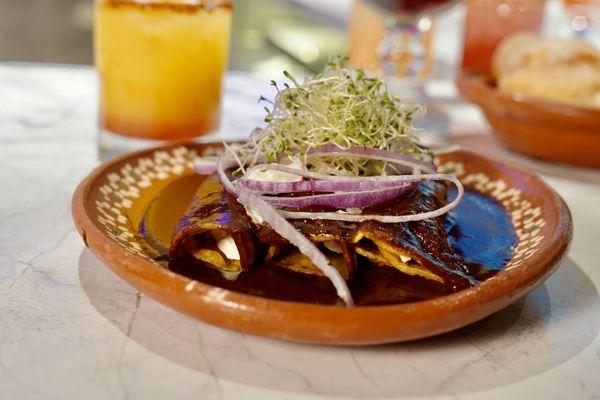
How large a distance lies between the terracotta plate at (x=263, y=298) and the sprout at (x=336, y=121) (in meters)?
0.23

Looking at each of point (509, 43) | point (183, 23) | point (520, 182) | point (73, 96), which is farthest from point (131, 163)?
point (509, 43)

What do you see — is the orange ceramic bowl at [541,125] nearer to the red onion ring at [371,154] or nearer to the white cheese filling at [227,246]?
the red onion ring at [371,154]

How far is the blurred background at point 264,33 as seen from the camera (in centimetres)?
367

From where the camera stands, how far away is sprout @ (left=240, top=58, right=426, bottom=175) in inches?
50.5

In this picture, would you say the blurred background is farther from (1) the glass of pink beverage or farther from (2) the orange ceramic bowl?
(2) the orange ceramic bowl

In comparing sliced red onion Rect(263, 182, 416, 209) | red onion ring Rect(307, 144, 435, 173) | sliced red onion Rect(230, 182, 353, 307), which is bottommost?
sliced red onion Rect(230, 182, 353, 307)

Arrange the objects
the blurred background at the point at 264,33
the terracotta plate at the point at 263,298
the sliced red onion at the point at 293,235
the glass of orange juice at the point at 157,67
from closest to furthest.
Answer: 1. the terracotta plate at the point at 263,298
2. the sliced red onion at the point at 293,235
3. the glass of orange juice at the point at 157,67
4. the blurred background at the point at 264,33

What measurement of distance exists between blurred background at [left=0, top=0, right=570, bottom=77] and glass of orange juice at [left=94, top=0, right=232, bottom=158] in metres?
0.86

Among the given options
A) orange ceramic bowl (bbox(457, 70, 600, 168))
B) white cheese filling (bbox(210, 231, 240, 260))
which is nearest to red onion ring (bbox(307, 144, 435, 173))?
white cheese filling (bbox(210, 231, 240, 260))

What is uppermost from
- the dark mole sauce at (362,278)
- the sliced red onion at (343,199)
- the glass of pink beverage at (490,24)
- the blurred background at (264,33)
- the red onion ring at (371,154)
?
the glass of pink beverage at (490,24)

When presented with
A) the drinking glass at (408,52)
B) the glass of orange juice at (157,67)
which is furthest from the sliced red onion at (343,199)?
the drinking glass at (408,52)

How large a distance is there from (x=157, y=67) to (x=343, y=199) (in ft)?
2.87

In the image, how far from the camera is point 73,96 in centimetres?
248

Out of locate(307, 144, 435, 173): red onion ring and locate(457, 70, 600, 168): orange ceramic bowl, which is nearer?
locate(307, 144, 435, 173): red onion ring
